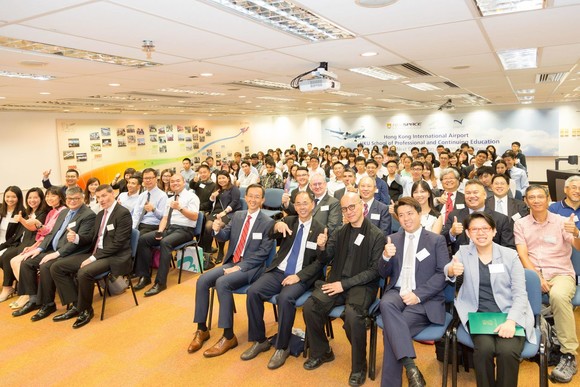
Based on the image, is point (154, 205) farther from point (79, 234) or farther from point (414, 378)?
point (414, 378)

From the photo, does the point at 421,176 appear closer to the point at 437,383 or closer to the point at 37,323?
the point at 437,383

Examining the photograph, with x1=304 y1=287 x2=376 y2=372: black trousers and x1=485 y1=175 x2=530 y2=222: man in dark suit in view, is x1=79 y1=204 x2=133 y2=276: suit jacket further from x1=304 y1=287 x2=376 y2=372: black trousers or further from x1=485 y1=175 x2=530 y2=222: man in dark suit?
x1=485 y1=175 x2=530 y2=222: man in dark suit

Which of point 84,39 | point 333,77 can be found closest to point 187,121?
point 333,77

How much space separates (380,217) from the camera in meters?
4.56

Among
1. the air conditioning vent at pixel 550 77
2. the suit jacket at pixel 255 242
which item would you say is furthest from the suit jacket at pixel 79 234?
the air conditioning vent at pixel 550 77

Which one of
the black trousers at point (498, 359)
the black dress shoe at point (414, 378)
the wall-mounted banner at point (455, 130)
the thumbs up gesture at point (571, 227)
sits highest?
the wall-mounted banner at point (455, 130)

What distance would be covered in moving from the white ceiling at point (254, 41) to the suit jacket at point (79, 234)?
5.85ft

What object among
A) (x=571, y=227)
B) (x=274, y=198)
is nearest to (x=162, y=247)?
(x=274, y=198)

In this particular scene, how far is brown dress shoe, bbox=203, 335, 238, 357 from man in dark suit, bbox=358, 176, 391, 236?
6.60 ft

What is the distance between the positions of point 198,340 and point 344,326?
1393 millimetres

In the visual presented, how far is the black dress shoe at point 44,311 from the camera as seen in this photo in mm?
4395

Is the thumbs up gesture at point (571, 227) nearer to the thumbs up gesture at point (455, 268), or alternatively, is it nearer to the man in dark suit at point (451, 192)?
the thumbs up gesture at point (455, 268)

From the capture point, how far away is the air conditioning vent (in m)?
6.76

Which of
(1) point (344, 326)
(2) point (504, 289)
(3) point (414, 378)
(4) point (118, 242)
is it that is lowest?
(3) point (414, 378)
